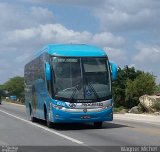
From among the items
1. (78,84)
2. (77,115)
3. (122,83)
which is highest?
(122,83)

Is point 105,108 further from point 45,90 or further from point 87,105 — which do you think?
point 45,90

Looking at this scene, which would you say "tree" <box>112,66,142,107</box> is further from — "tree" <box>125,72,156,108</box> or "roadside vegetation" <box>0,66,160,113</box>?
"tree" <box>125,72,156,108</box>

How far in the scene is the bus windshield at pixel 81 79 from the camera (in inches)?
889

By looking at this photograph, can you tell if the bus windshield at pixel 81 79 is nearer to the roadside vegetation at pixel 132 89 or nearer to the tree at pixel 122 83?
the roadside vegetation at pixel 132 89

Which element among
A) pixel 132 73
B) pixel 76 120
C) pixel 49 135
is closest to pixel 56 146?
pixel 49 135

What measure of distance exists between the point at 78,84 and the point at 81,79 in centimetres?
27

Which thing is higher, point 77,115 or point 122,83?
point 122,83

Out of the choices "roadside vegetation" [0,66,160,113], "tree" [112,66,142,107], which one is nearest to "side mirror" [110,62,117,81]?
"roadside vegetation" [0,66,160,113]

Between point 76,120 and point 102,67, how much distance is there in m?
2.50

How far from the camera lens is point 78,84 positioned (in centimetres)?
2266

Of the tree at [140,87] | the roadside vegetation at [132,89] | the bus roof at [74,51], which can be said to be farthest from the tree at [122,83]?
the bus roof at [74,51]

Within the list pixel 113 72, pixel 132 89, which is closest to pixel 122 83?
pixel 132 89

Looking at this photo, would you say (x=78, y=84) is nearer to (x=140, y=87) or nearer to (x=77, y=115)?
(x=77, y=115)

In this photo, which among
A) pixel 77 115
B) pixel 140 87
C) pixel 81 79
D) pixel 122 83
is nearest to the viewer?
pixel 77 115
